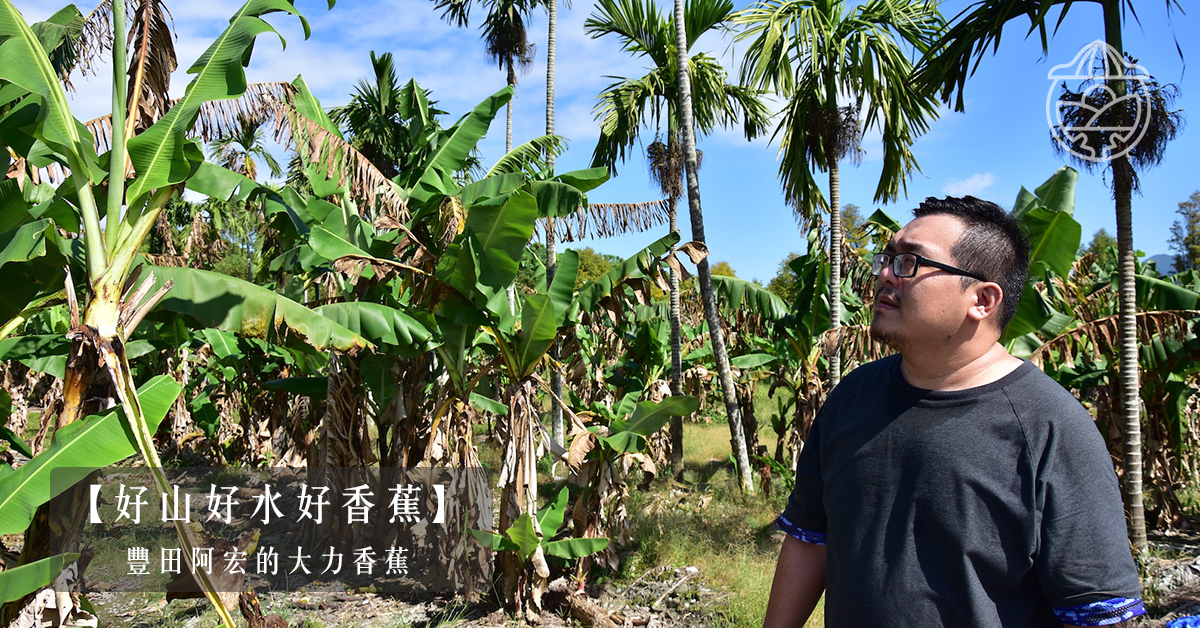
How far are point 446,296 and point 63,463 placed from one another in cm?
267

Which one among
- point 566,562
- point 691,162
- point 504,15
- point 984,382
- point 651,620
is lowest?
point 651,620

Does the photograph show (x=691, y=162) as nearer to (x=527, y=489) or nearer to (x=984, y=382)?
(x=527, y=489)

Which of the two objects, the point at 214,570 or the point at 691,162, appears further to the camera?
the point at 691,162

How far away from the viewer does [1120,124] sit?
5824 millimetres

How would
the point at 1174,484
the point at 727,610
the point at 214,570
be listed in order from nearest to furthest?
the point at 214,570
the point at 727,610
the point at 1174,484

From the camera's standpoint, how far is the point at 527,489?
5633 millimetres

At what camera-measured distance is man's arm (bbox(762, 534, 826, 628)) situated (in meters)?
2.12

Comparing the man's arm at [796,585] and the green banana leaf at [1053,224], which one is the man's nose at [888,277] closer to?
the man's arm at [796,585]

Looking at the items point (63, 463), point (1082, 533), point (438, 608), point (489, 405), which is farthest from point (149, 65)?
point (1082, 533)

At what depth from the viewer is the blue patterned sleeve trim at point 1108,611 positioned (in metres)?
1.55

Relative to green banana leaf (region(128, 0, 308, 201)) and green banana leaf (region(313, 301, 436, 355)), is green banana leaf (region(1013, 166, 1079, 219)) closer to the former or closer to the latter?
green banana leaf (region(313, 301, 436, 355))

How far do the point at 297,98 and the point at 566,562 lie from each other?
497 centimetres

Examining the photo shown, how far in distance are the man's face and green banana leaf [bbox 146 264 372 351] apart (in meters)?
3.98

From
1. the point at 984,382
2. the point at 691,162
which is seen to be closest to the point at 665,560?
the point at 691,162
